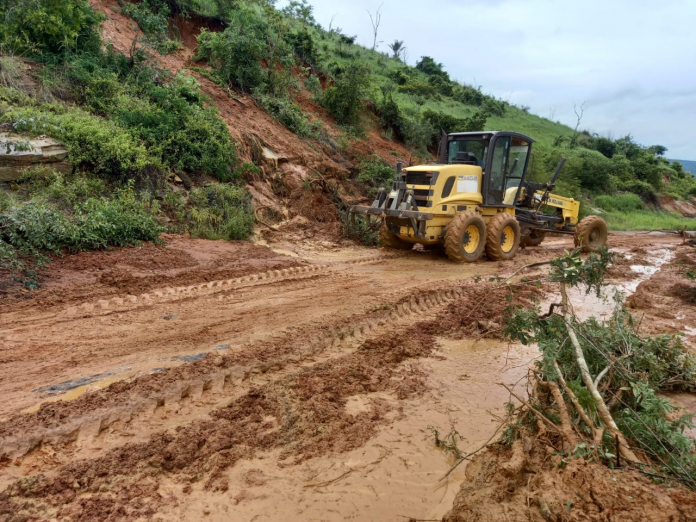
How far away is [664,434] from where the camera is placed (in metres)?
2.85

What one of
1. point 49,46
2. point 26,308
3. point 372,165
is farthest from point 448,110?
point 26,308

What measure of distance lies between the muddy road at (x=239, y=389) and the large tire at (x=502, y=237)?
2559 mm

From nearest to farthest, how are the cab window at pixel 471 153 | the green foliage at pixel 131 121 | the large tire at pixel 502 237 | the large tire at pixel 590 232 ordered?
1. the green foliage at pixel 131 121
2. the large tire at pixel 502 237
3. the cab window at pixel 471 153
4. the large tire at pixel 590 232

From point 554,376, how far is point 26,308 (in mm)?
5610

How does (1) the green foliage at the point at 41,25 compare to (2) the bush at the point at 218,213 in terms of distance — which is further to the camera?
(1) the green foliage at the point at 41,25

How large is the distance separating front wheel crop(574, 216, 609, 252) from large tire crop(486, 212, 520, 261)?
88.4 inches

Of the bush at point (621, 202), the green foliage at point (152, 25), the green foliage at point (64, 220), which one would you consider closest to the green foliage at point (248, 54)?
the green foliage at point (152, 25)

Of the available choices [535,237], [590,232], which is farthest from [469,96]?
[590,232]

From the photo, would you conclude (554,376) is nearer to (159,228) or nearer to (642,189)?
(159,228)

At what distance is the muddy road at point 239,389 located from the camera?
2.76 m

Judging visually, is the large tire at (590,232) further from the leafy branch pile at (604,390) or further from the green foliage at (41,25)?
the green foliage at (41,25)

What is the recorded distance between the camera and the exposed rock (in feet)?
25.9

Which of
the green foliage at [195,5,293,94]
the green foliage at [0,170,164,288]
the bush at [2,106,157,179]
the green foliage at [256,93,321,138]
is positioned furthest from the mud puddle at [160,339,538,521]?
the green foliage at [195,5,293,94]

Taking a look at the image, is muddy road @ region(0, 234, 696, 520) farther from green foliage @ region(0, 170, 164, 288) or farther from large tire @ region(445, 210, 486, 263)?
large tire @ region(445, 210, 486, 263)
